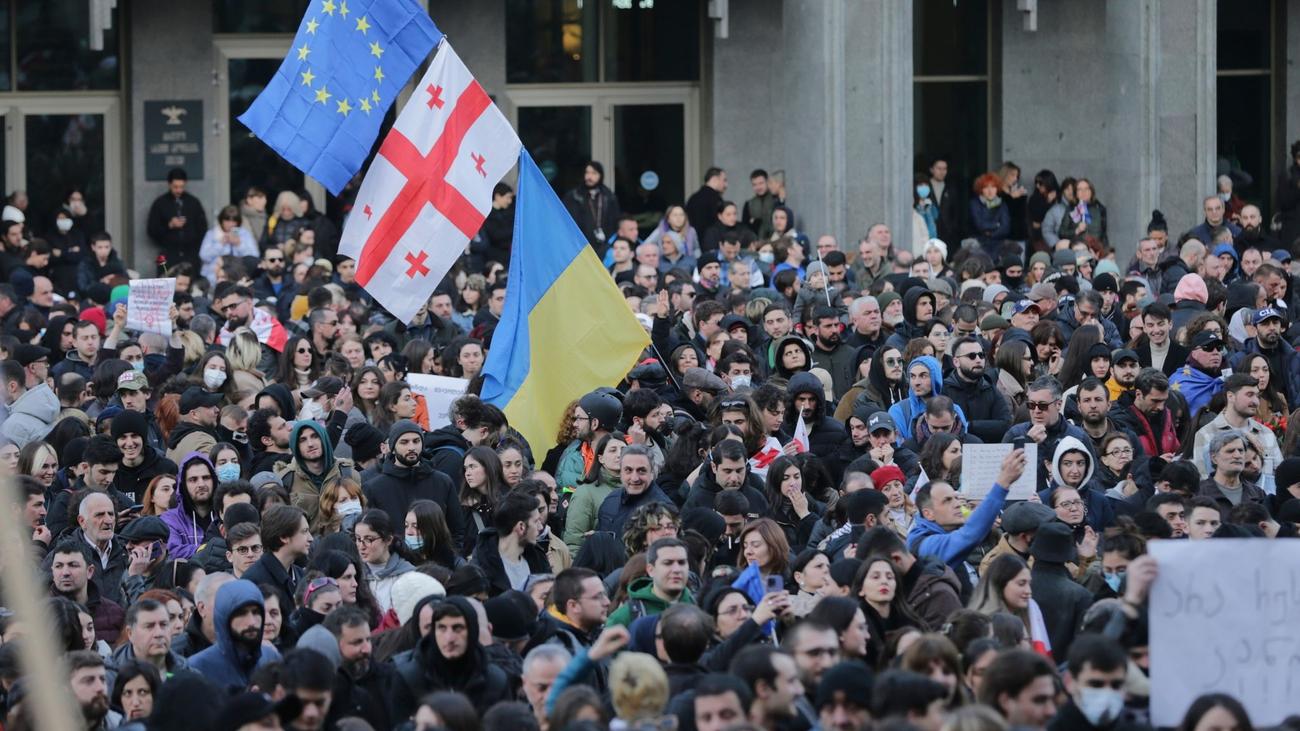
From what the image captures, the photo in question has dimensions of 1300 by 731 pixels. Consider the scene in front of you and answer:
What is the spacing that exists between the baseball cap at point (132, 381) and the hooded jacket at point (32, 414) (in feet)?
1.52

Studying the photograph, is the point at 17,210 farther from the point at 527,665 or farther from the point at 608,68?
the point at 527,665

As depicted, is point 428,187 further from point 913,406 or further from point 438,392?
point 913,406

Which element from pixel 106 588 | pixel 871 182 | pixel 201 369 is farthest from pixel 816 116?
pixel 106 588

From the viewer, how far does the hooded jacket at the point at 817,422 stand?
14.2 meters

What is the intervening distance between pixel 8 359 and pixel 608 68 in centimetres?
1340

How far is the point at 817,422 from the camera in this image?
14234 mm

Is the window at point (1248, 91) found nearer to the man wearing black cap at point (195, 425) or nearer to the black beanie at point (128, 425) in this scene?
the man wearing black cap at point (195, 425)

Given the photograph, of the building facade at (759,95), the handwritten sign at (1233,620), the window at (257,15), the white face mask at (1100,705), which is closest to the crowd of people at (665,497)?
the white face mask at (1100,705)

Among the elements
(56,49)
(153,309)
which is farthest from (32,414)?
(56,49)

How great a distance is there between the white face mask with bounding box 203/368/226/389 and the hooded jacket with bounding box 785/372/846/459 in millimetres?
4007

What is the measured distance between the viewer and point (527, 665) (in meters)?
8.83

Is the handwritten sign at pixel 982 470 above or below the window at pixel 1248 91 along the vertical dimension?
below

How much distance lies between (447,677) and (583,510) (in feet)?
11.2

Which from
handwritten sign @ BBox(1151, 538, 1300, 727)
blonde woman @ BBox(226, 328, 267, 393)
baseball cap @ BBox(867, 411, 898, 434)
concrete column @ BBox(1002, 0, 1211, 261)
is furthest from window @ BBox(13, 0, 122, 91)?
handwritten sign @ BBox(1151, 538, 1300, 727)
